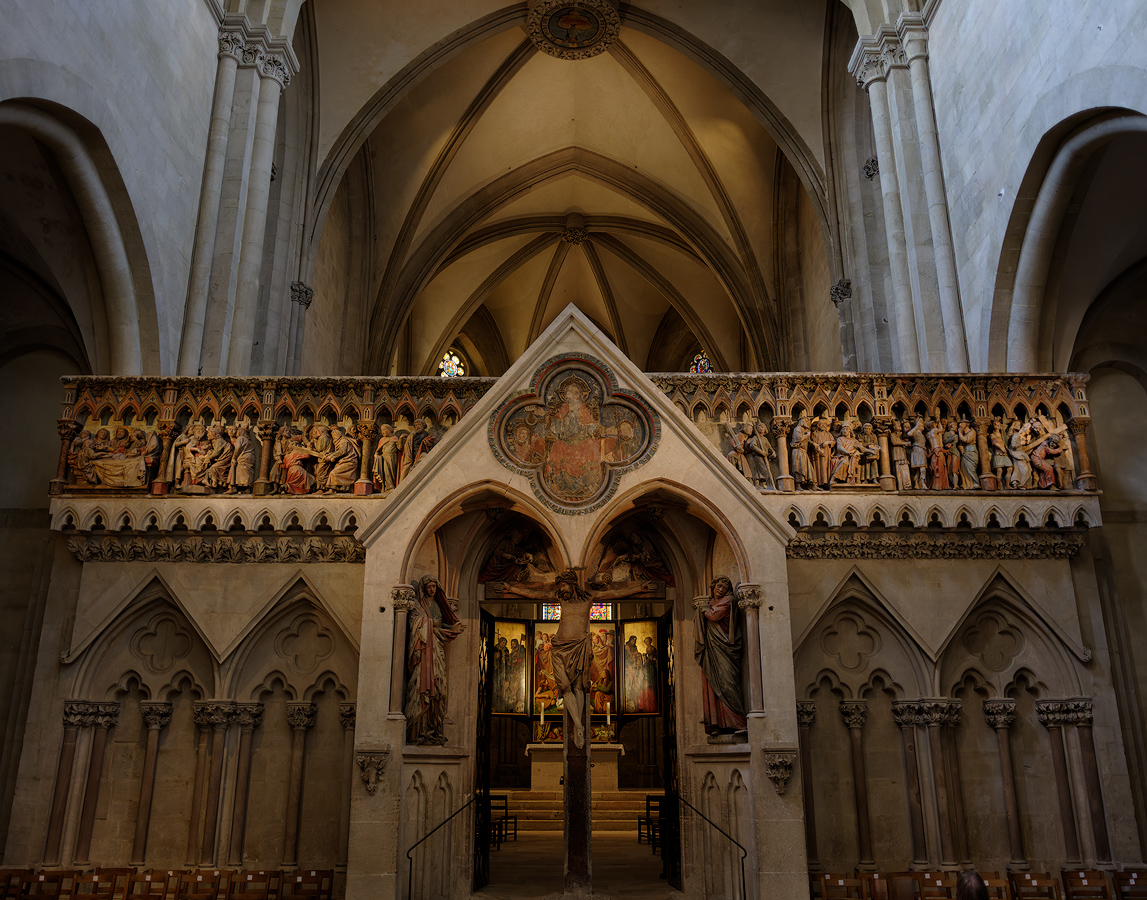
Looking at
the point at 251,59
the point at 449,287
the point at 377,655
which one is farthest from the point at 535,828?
the point at 449,287

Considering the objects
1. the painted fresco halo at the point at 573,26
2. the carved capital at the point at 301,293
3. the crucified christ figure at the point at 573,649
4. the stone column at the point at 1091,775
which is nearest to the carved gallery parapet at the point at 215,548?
the crucified christ figure at the point at 573,649

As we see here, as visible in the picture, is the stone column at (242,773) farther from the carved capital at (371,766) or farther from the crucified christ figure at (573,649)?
the crucified christ figure at (573,649)

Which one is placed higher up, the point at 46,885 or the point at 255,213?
the point at 255,213

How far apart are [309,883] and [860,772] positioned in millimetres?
5246

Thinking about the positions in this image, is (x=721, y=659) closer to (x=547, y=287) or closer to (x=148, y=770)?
(x=148, y=770)

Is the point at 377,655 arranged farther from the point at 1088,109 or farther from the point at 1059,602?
the point at 1088,109

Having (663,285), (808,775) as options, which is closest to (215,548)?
(808,775)

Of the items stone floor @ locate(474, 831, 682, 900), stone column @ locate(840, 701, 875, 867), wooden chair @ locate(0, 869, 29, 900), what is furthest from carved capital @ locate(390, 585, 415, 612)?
stone column @ locate(840, 701, 875, 867)

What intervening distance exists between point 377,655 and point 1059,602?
6.63m

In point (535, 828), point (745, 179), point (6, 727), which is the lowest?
point (535, 828)

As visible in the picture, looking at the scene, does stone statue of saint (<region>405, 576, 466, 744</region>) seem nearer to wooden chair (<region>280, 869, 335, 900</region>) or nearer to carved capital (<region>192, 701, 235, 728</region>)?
wooden chair (<region>280, 869, 335, 900</region>)

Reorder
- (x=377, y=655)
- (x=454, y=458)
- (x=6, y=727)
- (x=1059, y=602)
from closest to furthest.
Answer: (x=377, y=655), (x=454, y=458), (x=1059, y=602), (x=6, y=727)

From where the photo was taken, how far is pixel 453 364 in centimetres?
2977

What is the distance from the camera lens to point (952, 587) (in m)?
9.99
